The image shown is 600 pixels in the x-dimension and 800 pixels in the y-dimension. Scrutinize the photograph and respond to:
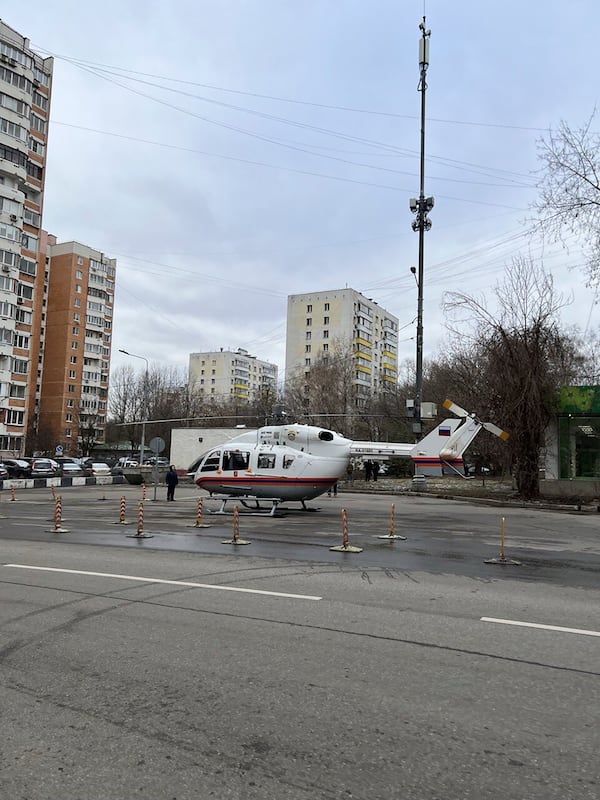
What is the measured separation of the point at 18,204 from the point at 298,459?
159 feet

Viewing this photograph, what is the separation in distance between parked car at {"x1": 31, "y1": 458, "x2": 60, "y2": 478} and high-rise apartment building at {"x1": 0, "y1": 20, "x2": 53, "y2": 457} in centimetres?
1031

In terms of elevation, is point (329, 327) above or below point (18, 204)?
below

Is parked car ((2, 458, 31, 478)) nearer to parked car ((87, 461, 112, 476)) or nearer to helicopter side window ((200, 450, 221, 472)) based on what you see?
parked car ((87, 461, 112, 476))

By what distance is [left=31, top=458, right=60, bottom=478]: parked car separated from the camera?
46344 millimetres

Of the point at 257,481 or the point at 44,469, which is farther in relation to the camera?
the point at 44,469

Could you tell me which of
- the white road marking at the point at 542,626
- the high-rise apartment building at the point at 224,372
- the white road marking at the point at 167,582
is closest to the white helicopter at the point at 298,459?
the white road marking at the point at 167,582

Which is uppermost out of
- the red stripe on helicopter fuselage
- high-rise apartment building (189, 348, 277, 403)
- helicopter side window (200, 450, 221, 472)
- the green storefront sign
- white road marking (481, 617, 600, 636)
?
high-rise apartment building (189, 348, 277, 403)

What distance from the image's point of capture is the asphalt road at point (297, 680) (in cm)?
330

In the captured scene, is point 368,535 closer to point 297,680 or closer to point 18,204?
point 297,680

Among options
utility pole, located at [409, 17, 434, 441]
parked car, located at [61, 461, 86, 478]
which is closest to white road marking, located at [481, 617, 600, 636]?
utility pole, located at [409, 17, 434, 441]

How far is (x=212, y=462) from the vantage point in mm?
22609

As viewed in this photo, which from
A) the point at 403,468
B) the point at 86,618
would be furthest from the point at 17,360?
the point at 86,618

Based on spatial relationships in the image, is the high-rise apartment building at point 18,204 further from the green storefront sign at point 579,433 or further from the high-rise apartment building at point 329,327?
the green storefront sign at point 579,433

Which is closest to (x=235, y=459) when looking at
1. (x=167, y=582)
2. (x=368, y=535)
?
(x=368, y=535)
